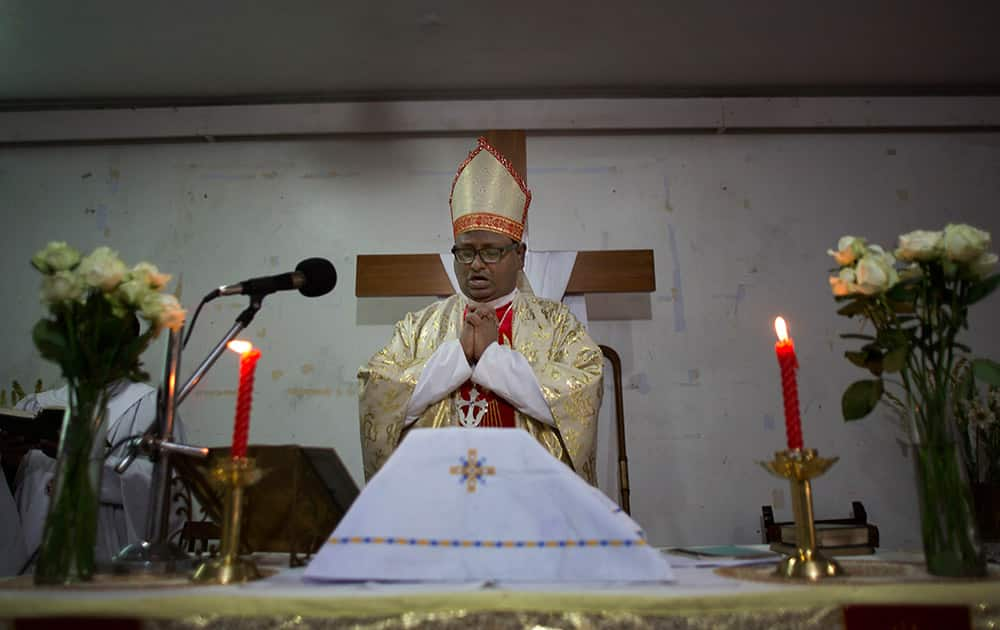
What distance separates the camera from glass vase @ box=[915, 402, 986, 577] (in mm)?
1442

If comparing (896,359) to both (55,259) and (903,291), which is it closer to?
(903,291)

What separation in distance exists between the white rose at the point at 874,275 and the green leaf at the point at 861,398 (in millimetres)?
199

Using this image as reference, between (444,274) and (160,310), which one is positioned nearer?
(160,310)

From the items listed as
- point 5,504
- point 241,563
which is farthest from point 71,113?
point 241,563

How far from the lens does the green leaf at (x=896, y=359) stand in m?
1.57

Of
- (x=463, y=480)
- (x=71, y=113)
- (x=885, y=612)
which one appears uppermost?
(x=71, y=113)

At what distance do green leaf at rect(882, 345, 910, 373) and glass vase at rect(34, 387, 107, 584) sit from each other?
1.65 meters

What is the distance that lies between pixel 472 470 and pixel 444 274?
7.40ft

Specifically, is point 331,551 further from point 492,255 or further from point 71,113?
point 71,113

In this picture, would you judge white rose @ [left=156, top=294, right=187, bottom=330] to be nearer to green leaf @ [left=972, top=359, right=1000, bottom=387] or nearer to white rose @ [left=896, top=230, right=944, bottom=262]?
white rose @ [left=896, top=230, right=944, bottom=262]

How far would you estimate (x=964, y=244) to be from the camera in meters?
1.55

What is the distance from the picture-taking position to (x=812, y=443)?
13.1 ft

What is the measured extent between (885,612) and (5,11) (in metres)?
4.17

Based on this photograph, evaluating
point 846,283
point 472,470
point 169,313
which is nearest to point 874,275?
point 846,283
